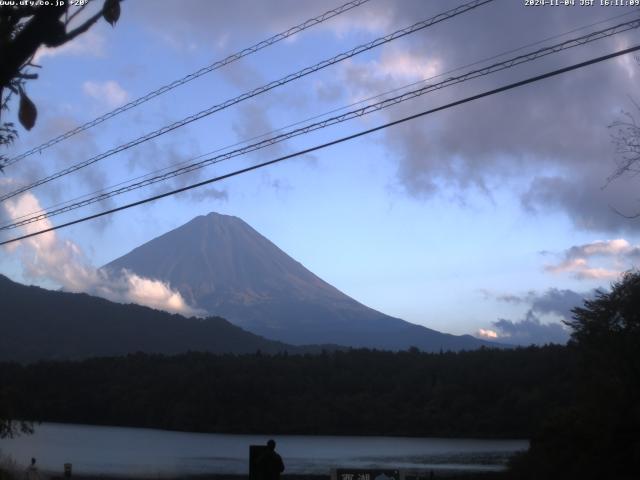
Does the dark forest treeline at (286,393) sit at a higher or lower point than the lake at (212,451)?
higher

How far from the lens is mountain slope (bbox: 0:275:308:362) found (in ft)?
451

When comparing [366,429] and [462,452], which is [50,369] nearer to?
[366,429]

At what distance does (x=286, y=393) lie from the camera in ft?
325

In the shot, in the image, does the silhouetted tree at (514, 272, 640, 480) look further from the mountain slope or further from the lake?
the mountain slope

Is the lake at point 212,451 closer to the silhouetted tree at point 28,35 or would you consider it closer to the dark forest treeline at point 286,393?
the dark forest treeline at point 286,393

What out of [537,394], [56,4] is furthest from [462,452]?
[56,4]

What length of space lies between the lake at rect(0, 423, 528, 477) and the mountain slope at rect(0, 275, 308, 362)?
40262 millimetres

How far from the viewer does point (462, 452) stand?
67.4m

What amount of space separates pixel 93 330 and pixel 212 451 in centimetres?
8638

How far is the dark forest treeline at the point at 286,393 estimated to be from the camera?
9131 centimetres

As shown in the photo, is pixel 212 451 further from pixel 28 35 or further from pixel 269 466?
pixel 28 35

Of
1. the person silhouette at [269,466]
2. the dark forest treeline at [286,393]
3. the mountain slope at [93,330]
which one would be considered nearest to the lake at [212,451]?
the dark forest treeline at [286,393]

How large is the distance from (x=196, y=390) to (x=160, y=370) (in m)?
6.82

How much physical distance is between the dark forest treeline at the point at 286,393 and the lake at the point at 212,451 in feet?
10.1
